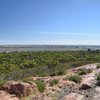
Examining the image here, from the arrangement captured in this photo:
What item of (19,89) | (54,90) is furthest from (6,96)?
(54,90)

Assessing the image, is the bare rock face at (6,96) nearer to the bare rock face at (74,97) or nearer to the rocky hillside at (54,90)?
the rocky hillside at (54,90)

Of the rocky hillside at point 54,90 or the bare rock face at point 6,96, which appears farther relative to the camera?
the rocky hillside at point 54,90

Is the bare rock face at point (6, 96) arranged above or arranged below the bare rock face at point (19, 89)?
below

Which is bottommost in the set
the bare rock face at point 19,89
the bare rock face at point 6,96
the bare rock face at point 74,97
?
the bare rock face at point 74,97

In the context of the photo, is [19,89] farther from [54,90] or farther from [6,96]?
[54,90]

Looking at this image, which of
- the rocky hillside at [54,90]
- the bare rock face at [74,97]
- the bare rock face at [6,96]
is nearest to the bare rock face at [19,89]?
the rocky hillside at [54,90]

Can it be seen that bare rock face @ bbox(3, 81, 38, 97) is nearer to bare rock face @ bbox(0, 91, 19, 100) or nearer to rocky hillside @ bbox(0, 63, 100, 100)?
rocky hillside @ bbox(0, 63, 100, 100)

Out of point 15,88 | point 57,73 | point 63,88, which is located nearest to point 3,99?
point 15,88

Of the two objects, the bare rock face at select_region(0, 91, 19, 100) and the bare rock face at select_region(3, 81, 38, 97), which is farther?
the bare rock face at select_region(3, 81, 38, 97)

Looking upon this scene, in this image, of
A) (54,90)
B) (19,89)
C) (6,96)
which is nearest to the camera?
(6,96)

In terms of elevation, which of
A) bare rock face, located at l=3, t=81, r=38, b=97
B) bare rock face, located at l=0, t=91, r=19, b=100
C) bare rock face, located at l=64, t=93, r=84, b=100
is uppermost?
bare rock face, located at l=3, t=81, r=38, b=97

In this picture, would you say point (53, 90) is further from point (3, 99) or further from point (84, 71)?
point (84, 71)

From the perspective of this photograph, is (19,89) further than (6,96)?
Yes

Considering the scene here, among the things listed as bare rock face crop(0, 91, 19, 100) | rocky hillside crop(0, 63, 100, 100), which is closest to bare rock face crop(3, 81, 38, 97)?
rocky hillside crop(0, 63, 100, 100)
